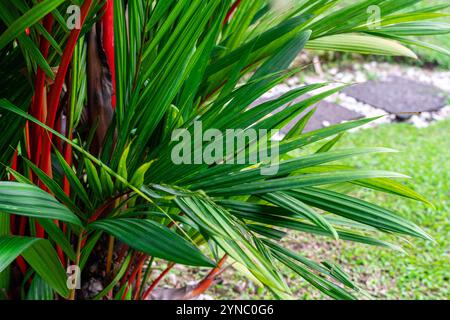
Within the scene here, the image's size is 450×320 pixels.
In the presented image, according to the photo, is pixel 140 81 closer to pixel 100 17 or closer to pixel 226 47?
pixel 100 17

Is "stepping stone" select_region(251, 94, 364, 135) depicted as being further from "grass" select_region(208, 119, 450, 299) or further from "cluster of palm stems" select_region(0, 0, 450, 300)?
"cluster of palm stems" select_region(0, 0, 450, 300)

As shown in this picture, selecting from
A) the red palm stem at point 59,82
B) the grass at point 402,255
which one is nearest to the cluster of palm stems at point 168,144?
the red palm stem at point 59,82

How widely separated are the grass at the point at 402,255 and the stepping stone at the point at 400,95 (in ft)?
1.63

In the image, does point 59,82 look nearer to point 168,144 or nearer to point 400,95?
point 168,144

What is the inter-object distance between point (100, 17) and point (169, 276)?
1012 mm

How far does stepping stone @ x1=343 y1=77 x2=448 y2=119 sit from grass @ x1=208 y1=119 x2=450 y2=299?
1.63 ft

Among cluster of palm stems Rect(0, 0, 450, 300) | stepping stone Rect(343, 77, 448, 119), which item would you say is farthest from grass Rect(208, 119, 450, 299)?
cluster of palm stems Rect(0, 0, 450, 300)

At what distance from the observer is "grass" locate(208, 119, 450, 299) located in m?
1.69

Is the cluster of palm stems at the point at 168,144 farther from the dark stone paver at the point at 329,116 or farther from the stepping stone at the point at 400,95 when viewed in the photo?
the stepping stone at the point at 400,95

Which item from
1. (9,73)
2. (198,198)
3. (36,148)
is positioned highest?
(9,73)

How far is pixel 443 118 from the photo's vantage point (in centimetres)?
290

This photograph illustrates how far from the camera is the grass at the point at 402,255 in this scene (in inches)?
66.7

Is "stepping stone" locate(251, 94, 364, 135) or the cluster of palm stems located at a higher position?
"stepping stone" locate(251, 94, 364, 135)
